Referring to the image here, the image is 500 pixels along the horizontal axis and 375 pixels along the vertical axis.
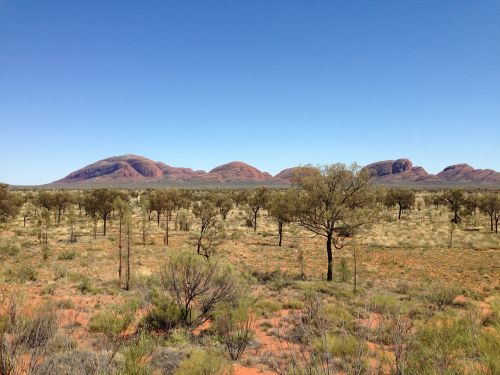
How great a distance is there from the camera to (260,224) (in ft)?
182

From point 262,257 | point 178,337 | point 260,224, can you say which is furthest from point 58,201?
point 178,337

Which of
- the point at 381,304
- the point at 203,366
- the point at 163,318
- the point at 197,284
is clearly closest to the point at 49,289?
the point at 163,318

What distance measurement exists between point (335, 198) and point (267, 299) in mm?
8661

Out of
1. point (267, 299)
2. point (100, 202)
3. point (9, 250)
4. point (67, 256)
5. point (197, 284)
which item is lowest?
point (267, 299)

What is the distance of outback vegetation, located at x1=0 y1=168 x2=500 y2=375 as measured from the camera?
26.2 ft

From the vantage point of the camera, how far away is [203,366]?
27.2 feet

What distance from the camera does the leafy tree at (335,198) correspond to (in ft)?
71.9

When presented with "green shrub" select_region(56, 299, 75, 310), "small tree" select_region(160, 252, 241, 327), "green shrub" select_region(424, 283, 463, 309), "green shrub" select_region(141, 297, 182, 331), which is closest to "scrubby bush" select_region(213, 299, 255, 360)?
"small tree" select_region(160, 252, 241, 327)

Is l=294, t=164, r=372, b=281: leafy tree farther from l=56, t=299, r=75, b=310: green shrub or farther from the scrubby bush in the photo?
l=56, t=299, r=75, b=310: green shrub

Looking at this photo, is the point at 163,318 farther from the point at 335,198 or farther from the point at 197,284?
the point at 335,198

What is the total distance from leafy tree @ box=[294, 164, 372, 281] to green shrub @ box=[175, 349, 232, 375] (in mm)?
14299

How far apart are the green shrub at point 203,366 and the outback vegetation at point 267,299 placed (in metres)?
0.05

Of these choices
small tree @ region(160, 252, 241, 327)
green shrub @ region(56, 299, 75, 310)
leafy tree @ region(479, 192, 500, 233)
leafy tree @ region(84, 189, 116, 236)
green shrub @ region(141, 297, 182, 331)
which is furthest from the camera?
leafy tree @ region(479, 192, 500, 233)

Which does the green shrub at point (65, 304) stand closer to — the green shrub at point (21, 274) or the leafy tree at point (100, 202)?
the green shrub at point (21, 274)
